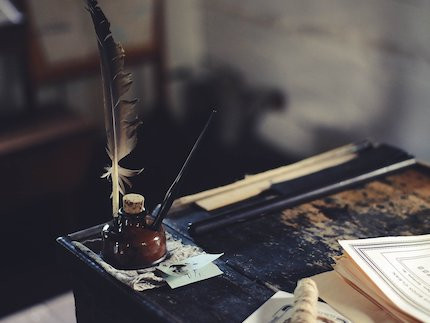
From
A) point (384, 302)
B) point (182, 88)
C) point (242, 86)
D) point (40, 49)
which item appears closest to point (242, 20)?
point (242, 86)

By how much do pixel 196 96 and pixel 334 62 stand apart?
1064mm

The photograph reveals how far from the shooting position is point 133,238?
1.64m

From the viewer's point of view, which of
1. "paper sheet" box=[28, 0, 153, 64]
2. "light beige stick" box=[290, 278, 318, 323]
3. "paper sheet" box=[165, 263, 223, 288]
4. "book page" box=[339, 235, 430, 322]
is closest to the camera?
"light beige stick" box=[290, 278, 318, 323]

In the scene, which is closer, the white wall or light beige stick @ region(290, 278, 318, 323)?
light beige stick @ region(290, 278, 318, 323)

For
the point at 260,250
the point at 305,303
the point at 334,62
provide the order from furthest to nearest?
the point at 334,62, the point at 260,250, the point at 305,303

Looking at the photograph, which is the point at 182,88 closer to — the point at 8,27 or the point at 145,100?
the point at 145,100

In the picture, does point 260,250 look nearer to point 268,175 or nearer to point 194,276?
point 194,276

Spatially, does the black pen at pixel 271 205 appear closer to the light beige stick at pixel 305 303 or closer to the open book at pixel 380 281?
the open book at pixel 380 281

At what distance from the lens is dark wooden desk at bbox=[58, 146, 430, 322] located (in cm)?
158

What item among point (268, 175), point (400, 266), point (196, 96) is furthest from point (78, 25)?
point (400, 266)

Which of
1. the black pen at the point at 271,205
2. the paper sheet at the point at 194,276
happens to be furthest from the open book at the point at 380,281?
the black pen at the point at 271,205

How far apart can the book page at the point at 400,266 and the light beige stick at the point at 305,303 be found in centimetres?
15

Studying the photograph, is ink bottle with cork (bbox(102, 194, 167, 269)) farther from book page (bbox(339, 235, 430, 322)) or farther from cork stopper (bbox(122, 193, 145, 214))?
book page (bbox(339, 235, 430, 322))

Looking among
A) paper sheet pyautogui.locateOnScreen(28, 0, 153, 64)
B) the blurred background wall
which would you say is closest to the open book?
the blurred background wall
